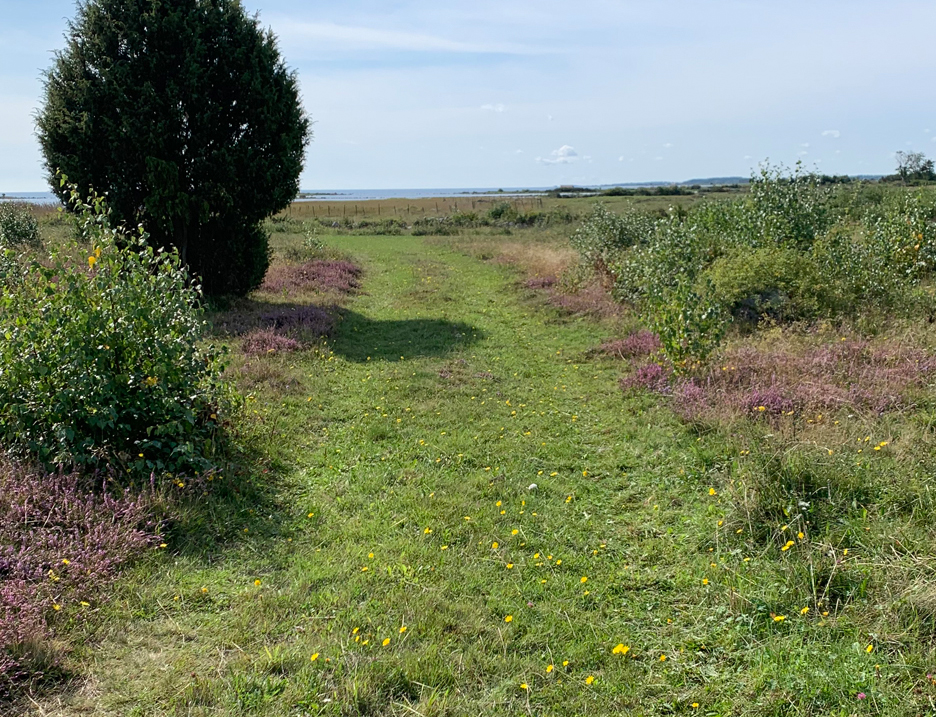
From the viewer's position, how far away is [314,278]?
759 inches

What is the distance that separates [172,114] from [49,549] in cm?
1073

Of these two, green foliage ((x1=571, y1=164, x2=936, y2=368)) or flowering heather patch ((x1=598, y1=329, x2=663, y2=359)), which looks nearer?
green foliage ((x1=571, y1=164, x2=936, y2=368))

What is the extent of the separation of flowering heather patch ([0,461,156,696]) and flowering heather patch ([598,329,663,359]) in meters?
8.00

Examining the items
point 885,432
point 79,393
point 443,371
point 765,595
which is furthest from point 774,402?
point 79,393

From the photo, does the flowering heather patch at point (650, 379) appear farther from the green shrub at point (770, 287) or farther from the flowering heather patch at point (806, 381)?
the green shrub at point (770, 287)

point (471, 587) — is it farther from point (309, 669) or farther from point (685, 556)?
point (685, 556)

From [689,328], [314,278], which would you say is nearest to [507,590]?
[689,328]

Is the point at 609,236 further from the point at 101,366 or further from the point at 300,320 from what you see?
the point at 101,366

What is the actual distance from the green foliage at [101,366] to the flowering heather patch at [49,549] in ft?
1.40

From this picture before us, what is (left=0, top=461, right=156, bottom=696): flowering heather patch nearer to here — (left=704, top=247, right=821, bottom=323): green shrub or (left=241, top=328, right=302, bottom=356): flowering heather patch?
(left=241, top=328, right=302, bottom=356): flowering heather patch

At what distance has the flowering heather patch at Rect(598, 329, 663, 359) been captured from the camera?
10.8 m

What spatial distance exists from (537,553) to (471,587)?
0.70 metres

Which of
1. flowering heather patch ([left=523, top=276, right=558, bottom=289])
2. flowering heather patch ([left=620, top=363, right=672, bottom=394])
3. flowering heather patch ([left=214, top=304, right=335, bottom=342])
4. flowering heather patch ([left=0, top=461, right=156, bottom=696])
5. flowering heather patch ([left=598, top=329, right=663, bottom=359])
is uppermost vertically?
flowering heather patch ([left=523, top=276, right=558, bottom=289])

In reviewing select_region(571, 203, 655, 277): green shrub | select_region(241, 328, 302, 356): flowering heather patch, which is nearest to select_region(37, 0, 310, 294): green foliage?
select_region(241, 328, 302, 356): flowering heather patch
